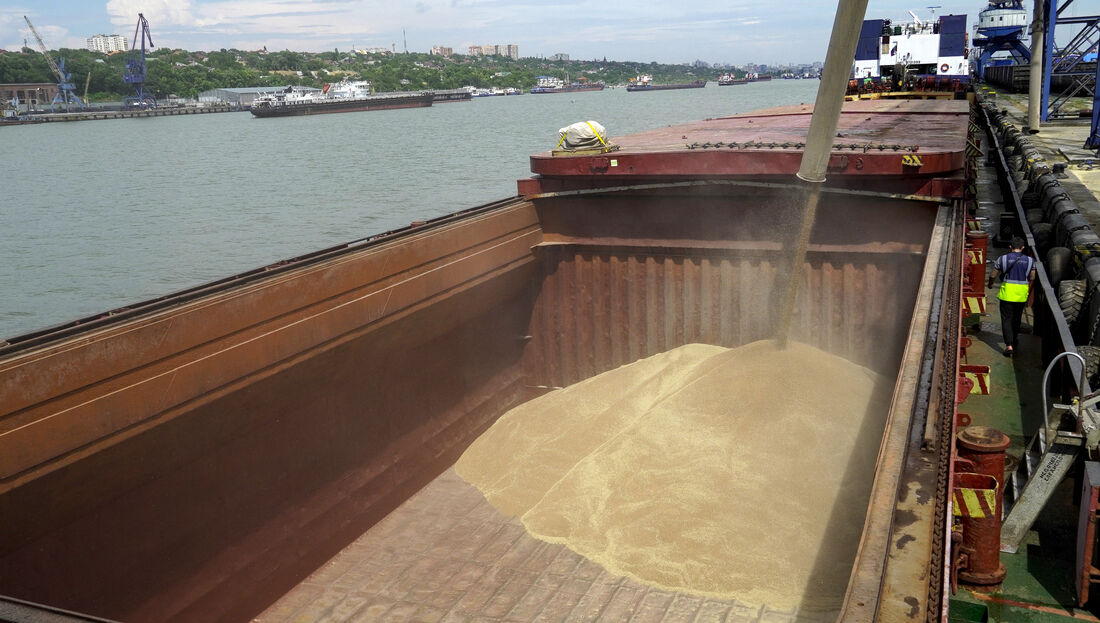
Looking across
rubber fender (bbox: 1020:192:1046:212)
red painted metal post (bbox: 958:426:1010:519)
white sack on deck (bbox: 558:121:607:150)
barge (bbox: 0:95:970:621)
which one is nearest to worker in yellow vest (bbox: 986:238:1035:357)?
barge (bbox: 0:95:970:621)

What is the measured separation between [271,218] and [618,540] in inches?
758

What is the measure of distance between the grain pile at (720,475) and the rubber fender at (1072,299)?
178 cm

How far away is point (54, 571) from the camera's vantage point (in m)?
4.03

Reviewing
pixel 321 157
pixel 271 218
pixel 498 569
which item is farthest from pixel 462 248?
pixel 321 157

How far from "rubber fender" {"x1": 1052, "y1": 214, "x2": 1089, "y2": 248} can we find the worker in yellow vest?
2040mm

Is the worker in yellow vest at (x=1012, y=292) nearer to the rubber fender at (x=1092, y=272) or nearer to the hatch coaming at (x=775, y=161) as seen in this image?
the rubber fender at (x=1092, y=272)

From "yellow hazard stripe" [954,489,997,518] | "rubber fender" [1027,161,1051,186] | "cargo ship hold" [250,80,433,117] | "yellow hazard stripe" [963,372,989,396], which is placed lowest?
"yellow hazard stripe" [963,372,989,396]

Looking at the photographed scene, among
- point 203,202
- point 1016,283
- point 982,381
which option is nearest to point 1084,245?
point 1016,283

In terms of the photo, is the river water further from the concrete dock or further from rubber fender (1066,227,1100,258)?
the concrete dock

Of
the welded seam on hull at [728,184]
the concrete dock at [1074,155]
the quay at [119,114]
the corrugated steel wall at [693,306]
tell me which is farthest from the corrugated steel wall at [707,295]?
the quay at [119,114]

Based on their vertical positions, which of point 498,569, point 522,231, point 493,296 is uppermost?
point 522,231

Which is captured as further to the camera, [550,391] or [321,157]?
[321,157]

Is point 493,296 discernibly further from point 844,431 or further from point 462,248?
point 844,431

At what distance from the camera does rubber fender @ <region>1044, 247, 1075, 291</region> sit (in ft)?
27.2
